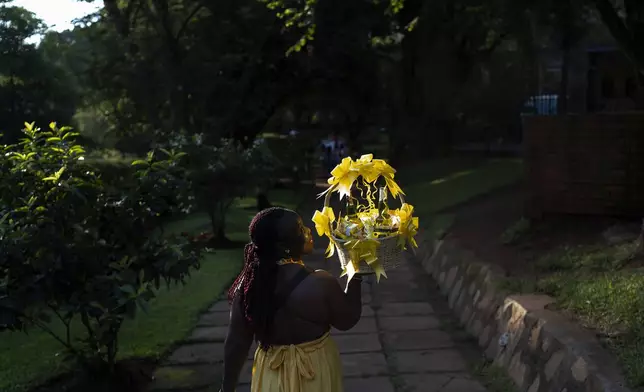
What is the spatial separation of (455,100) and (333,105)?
5325mm

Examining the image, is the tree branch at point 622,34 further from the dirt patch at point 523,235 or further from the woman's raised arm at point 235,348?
the woman's raised arm at point 235,348

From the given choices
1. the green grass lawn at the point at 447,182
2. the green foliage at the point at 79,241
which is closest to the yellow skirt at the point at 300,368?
the green foliage at the point at 79,241

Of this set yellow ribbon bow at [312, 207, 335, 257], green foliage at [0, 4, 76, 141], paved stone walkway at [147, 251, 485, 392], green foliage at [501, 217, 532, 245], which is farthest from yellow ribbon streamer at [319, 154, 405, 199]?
green foliage at [0, 4, 76, 141]

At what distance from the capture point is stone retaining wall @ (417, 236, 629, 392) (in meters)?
4.68

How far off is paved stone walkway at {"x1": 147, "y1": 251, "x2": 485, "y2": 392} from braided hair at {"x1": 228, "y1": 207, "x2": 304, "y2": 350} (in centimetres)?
306

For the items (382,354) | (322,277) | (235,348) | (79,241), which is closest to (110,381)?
(79,241)

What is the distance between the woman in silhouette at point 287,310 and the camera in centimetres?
325

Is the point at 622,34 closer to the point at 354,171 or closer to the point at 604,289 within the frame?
the point at 604,289

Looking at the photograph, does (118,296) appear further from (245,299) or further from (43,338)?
(43,338)

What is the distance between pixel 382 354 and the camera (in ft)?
23.1

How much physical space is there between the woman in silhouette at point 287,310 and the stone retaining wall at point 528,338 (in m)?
1.91

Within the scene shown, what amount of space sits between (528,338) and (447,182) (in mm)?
11889

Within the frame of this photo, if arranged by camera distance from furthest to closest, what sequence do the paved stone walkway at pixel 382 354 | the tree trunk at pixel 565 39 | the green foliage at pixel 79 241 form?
the tree trunk at pixel 565 39
the paved stone walkway at pixel 382 354
the green foliage at pixel 79 241

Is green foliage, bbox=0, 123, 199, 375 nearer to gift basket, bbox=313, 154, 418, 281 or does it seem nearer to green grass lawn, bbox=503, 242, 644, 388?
gift basket, bbox=313, 154, 418, 281
